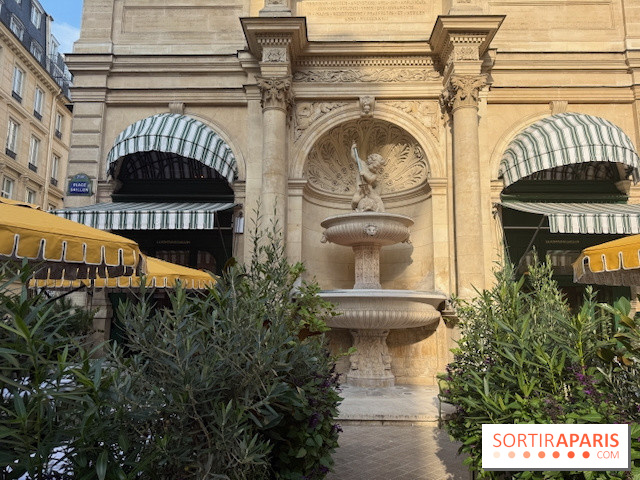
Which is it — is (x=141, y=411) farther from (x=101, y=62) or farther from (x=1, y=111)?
(x=1, y=111)

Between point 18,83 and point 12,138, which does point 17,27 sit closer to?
point 18,83

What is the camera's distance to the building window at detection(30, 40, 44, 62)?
82.6 feet

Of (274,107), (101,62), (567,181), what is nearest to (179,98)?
(101,62)

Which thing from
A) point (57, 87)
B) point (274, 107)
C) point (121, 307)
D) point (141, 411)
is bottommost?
point (141, 411)

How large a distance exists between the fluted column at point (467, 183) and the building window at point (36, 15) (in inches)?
1046

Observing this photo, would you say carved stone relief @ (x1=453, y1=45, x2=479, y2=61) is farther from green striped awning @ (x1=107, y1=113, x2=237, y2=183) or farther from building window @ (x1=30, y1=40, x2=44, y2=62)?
building window @ (x1=30, y1=40, x2=44, y2=62)

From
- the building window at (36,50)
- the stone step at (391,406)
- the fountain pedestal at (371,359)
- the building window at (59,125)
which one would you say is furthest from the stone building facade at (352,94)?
the building window at (59,125)

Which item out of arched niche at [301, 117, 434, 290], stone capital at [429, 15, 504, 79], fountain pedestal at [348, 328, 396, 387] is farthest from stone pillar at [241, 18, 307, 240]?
stone capital at [429, 15, 504, 79]

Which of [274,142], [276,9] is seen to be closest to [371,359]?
[274,142]

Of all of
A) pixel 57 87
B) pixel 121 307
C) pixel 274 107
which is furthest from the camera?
pixel 57 87

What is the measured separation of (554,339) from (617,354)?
14.7 inches

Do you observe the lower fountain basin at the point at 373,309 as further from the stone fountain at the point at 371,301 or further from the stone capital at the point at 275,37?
the stone capital at the point at 275,37

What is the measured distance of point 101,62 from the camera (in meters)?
12.1

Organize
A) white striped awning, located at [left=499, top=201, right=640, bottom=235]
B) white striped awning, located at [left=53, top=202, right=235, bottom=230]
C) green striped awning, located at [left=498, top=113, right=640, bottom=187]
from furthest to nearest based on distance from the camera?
Result: 1. green striped awning, located at [left=498, top=113, right=640, bottom=187]
2. white striped awning, located at [left=53, top=202, right=235, bottom=230]
3. white striped awning, located at [left=499, top=201, right=640, bottom=235]
